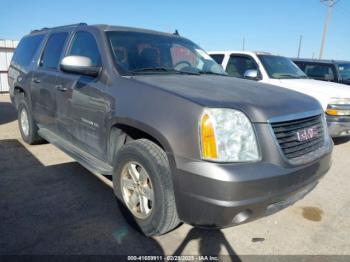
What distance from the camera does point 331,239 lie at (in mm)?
2854

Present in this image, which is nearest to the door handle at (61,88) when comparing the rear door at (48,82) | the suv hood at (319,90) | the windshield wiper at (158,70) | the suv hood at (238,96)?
the rear door at (48,82)

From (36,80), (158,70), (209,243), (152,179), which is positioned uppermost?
(158,70)

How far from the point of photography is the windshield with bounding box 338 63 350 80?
8.87m

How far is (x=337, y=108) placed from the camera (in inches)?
228

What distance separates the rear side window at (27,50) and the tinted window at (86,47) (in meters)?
1.43

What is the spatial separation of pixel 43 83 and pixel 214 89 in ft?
9.31

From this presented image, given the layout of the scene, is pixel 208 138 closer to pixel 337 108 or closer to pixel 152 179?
pixel 152 179

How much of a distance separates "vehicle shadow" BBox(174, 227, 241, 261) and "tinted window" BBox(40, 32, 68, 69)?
114 inches

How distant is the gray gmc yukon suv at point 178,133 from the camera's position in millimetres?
2154

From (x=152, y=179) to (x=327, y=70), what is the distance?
8.27 m

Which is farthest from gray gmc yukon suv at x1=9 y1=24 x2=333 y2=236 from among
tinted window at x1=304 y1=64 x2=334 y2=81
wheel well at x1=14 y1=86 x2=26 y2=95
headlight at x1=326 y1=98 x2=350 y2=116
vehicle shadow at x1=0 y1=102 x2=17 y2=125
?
tinted window at x1=304 y1=64 x2=334 y2=81

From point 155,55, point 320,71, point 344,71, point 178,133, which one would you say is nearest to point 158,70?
point 155,55

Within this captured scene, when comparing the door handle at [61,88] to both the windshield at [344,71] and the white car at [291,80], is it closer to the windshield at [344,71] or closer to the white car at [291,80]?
the white car at [291,80]

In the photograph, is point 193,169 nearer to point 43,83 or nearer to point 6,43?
point 43,83
